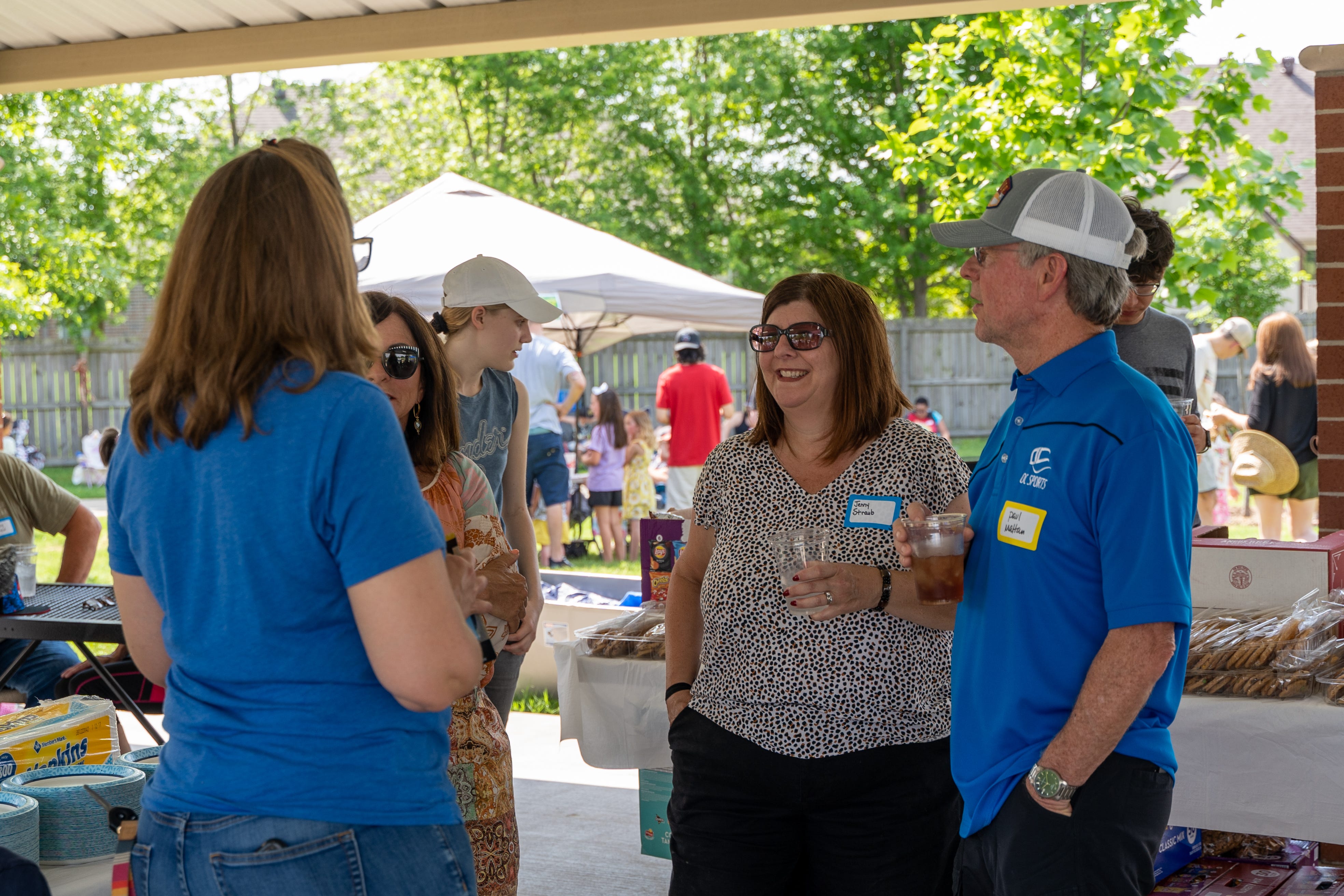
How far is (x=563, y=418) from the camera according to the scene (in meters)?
8.90

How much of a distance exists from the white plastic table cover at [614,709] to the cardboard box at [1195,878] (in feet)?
4.06

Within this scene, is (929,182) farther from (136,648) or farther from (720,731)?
(136,648)

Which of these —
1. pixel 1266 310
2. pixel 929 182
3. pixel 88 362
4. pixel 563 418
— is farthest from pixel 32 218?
pixel 1266 310

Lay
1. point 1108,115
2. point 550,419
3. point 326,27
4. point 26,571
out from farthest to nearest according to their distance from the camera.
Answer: point 550,419 → point 1108,115 → point 326,27 → point 26,571

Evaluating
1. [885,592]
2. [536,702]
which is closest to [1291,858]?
[885,592]

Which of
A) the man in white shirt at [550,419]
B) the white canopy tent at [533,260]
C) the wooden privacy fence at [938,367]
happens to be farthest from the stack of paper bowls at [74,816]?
the wooden privacy fence at [938,367]

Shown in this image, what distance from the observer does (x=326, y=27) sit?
169 inches

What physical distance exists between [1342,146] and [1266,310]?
18.2 metres

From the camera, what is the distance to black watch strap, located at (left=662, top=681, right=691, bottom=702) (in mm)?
2320

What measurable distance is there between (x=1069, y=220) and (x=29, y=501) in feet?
12.8

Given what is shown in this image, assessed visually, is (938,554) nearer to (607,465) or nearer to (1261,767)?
(1261,767)

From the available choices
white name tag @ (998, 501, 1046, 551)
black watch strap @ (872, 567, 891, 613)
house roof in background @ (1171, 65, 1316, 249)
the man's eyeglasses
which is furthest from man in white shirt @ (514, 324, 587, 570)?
house roof in background @ (1171, 65, 1316, 249)

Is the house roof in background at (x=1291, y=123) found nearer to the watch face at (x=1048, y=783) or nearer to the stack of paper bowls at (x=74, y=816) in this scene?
the watch face at (x=1048, y=783)

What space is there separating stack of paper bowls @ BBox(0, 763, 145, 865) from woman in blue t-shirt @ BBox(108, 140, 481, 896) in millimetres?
655
